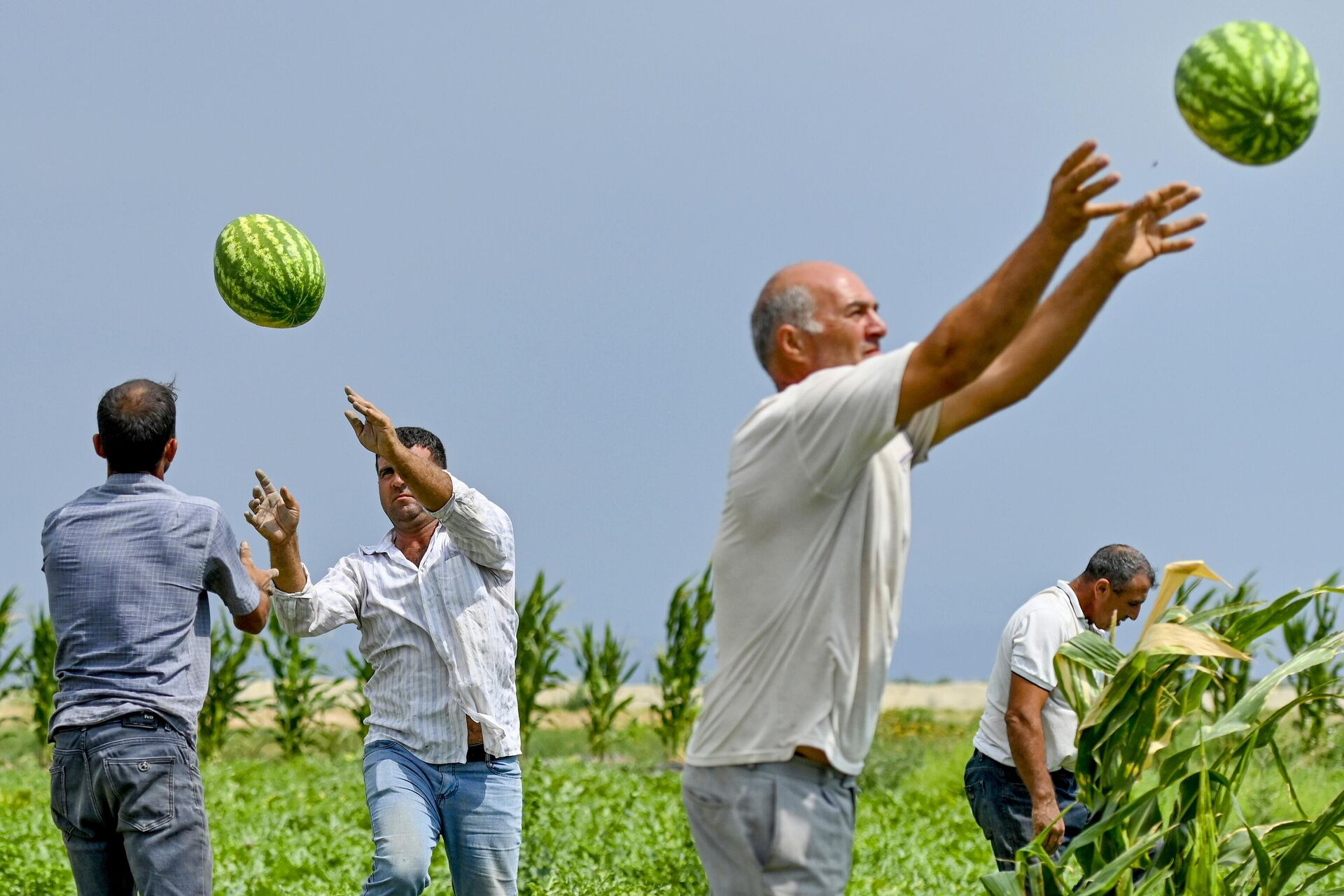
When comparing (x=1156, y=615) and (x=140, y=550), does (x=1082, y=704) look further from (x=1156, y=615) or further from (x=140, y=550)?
(x=140, y=550)

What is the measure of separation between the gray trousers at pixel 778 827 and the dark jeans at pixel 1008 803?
280cm

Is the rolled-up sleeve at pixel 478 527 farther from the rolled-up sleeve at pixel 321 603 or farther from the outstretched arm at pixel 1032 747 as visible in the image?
the outstretched arm at pixel 1032 747

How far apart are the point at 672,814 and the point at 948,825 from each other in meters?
1.95

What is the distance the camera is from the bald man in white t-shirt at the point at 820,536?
2.83 m

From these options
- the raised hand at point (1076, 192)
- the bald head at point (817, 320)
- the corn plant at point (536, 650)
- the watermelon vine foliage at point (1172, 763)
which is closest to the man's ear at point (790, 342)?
the bald head at point (817, 320)

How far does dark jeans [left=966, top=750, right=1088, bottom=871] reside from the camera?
223 inches

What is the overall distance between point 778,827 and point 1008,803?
3.03 meters

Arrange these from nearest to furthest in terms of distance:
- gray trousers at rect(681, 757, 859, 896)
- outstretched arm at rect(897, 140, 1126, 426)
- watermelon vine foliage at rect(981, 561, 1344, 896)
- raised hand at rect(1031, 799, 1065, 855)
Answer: outstretched arm at rect(897, 140, 1126, 426) → gray trousers at rect(681, 757, 859, 896) → watermelon vine foliage at rect(981, 561, 1344, 896) → raised hand at rect(1031, 799, 1065, 855)

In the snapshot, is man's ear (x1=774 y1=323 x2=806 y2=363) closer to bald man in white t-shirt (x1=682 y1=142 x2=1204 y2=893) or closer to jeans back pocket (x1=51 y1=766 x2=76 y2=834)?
bald man in white t-shirt (x1=682 y1=142 x2=1204 y2=893)

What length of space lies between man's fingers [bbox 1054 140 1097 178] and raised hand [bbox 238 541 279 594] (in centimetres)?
314

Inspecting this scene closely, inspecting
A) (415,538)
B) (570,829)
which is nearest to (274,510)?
(415,538)

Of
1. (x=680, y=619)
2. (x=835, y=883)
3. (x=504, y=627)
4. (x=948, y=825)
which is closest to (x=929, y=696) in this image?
(x=680, y=619)

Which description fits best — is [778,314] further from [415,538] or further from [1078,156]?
[415,538]

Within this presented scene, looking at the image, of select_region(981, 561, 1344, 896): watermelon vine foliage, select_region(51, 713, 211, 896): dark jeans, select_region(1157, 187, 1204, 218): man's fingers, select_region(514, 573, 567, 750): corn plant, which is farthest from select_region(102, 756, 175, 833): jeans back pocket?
select_region(514, 573, 567, 750): corn plant
